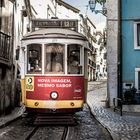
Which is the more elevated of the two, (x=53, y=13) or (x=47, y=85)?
(x=53, y=13)

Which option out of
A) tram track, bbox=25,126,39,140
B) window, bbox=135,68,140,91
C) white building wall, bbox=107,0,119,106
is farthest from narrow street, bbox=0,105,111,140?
window, bbox=135,68,140,91

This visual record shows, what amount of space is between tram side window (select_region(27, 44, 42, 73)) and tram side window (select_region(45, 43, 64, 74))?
0.30 metres

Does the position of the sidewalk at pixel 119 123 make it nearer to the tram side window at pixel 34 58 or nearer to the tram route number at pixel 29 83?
the tram route number at pixel 29 83

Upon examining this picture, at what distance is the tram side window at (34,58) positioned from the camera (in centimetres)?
1567

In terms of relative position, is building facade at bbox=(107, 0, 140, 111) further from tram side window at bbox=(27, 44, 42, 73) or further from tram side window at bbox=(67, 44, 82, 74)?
tram side window at bbox=(27, 44, 42, 73)

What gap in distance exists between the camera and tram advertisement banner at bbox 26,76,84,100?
50.4 feet

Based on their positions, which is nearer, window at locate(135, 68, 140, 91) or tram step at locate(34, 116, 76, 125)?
tram step at locate(34, 116, 76, 125)

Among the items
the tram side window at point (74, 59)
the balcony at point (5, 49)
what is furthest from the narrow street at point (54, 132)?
the balcony at point (5, 49)

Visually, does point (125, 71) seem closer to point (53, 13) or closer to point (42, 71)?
point (42, 71)

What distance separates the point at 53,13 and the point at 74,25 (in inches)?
1775

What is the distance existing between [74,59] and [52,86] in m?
1.27

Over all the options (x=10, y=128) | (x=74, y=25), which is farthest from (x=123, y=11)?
(x=10, y=128)

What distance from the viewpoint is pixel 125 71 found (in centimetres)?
2209

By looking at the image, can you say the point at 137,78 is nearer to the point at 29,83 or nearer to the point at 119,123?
the point at 119,123
